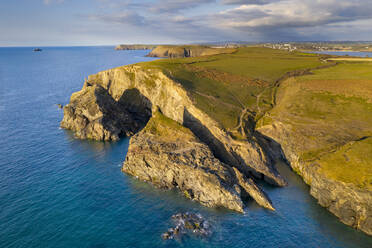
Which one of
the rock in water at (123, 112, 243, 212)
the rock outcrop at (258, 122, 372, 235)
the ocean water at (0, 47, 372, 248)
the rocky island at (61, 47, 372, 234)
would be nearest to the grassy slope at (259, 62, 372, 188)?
the rocky island at (61, 47, 372, 234)

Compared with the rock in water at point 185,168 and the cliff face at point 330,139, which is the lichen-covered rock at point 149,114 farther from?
the cliff face at point 330,139

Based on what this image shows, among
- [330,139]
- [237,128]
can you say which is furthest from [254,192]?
[330,139]

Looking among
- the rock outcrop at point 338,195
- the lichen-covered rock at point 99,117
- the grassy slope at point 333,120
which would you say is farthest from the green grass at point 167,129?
the rock outcrop at point 338,195

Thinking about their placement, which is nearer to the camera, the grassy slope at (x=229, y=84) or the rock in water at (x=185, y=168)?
the rock in water at (x=185, y=168)

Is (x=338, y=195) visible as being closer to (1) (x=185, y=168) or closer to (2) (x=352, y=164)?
(2) (x=352, y=164)

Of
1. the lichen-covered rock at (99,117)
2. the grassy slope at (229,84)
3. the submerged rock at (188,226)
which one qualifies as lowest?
the submerged rock at (188,226)
